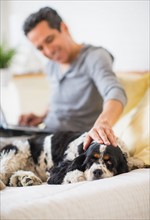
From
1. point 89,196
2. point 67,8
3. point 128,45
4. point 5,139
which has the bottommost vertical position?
point 5,139

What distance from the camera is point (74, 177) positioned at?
113cm

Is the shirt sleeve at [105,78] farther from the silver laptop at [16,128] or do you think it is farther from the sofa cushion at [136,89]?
the silver laptop at [16,128]

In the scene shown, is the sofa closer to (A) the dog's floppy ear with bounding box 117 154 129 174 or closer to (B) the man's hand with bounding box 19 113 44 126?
(A) the dog's floppy ear with bounding box 117 154 129 174

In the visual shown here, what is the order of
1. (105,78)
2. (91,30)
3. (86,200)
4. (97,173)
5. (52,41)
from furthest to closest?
(91,30) < (52,41) < (105,78) < (97,173) < (86,200)

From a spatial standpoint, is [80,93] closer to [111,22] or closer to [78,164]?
[111,22]

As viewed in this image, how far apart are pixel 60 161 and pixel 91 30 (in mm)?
900

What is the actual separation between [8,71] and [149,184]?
148 centimetres

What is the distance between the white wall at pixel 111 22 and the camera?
65.6 inches

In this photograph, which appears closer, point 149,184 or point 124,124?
point 149,184

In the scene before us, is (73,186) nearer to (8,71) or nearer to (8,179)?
(8,179)

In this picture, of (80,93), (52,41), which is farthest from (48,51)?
(80,93)

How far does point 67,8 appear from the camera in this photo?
182 cm

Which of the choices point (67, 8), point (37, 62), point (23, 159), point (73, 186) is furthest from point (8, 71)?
Answer: point (73, 186)

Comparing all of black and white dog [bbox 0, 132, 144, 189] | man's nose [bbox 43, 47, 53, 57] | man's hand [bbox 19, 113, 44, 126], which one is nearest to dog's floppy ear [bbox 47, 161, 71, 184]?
black and white dog [bbox 0, 132, 144, 189]
